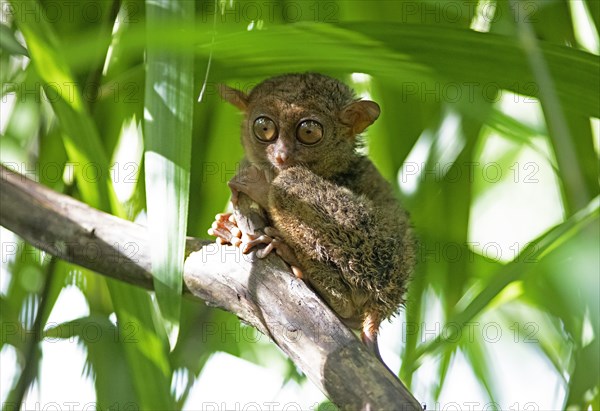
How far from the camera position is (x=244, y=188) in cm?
247

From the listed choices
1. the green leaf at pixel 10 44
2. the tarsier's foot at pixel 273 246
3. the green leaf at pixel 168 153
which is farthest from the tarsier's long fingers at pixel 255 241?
the green leaf at pixel 10 44

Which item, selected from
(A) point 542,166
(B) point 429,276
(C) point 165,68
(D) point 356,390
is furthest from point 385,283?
(A) point 542,166

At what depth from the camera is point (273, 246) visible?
7.85 ft

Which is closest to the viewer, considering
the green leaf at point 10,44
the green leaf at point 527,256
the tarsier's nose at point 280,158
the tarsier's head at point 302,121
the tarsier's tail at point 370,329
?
the green leaf at point 527,256

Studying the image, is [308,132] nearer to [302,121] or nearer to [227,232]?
[302,121]

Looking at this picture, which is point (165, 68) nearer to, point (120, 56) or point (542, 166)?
point (120, 56)

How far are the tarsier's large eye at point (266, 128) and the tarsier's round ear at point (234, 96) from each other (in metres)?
0.15

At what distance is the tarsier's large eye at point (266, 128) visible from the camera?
2900 mm

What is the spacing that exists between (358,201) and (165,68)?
814 millimetres

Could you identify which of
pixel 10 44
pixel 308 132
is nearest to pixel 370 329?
pixel 308 132

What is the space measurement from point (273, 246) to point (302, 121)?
2.22 feet

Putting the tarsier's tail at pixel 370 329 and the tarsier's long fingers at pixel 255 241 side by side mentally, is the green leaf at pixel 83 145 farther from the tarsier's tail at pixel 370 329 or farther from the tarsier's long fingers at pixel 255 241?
the tarsier's tail at pixel 370 329

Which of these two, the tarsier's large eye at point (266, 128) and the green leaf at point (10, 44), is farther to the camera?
the tarsier's large eye at point (266, 128)

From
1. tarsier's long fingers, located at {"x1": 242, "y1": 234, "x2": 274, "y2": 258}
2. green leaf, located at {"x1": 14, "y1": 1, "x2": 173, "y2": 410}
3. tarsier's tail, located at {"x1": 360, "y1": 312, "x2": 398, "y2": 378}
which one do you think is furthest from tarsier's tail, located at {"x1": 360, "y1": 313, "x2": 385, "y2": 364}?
green leaf, located at {"x1": 14, "y1": 1, "x2": 173, "y2": 410}
